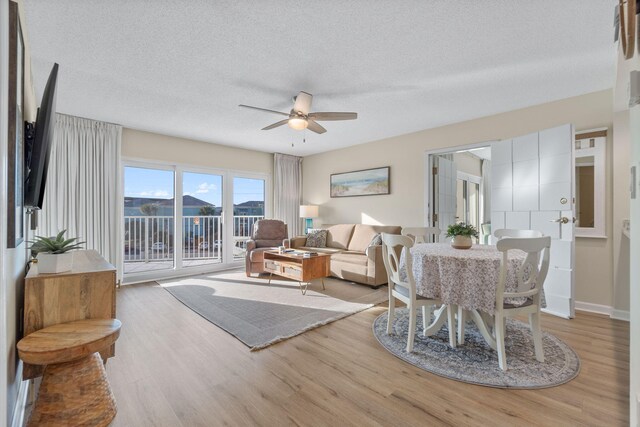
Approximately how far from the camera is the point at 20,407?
4.83 feet

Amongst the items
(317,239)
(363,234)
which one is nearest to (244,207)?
(317,239)

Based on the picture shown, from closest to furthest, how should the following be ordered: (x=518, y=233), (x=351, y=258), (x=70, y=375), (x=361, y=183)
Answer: (x=70, y=375) → (x=518, y=233) → (x=351, y=258) → (x=361, y=183)

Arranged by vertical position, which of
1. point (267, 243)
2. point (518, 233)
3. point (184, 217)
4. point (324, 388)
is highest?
point (184, 217)

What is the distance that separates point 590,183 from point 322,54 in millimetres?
3286

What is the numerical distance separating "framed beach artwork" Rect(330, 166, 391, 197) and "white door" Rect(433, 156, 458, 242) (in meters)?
0.82

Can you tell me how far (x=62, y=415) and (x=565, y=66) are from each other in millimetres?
4289

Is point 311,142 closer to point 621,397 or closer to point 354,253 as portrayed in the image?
point 354,253

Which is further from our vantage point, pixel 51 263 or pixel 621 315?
pixel 621 315

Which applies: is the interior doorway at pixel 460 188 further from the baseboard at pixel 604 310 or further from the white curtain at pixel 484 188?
the baseboard at pixel 604 310

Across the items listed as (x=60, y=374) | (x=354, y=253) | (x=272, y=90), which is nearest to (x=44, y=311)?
(x=60, y=374)

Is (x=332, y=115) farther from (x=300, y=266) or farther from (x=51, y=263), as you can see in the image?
(x=51, y=263)

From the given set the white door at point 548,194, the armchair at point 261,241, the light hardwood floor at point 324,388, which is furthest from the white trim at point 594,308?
the armchair at point 261,241

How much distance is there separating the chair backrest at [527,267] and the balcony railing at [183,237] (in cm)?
451

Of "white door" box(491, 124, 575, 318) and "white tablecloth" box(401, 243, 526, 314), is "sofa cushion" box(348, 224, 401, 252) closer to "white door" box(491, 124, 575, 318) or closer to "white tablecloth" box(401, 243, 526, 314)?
"white door" box(491, 124, 575, 318)
